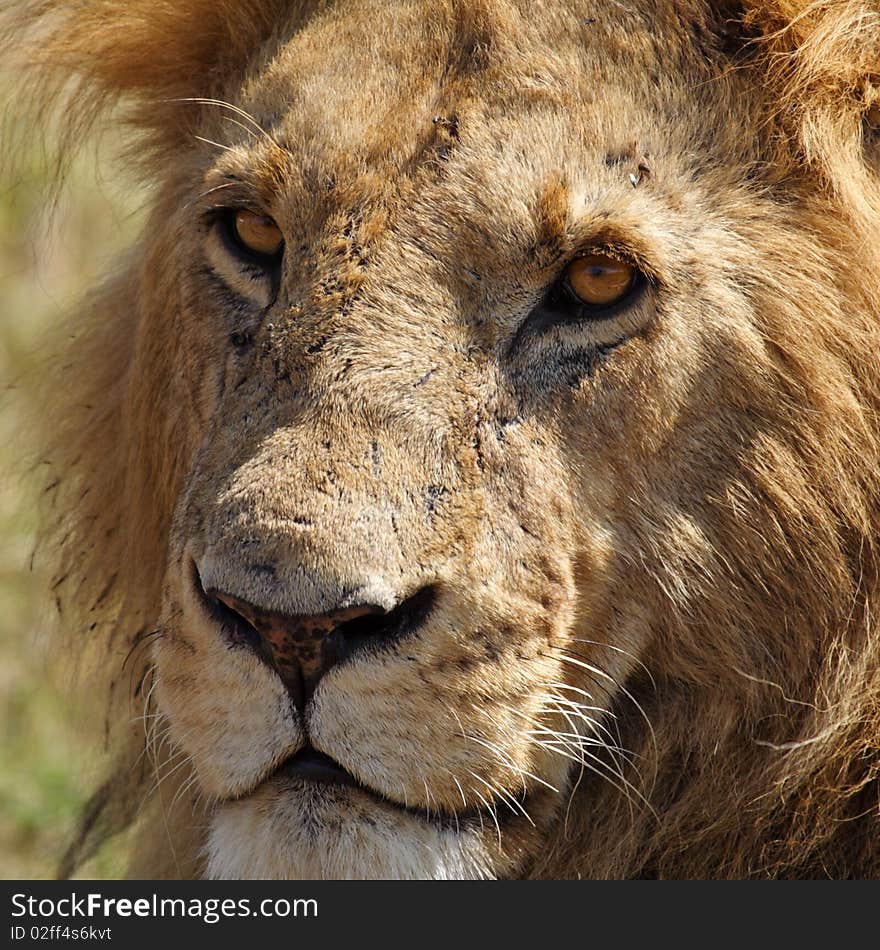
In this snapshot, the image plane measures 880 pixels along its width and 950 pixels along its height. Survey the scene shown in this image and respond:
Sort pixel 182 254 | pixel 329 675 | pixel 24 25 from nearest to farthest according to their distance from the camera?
pixel 329 675 < pixel 182 254 < pixel 24 25

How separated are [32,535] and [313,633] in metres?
3.32

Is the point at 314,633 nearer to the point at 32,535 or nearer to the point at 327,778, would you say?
the point at 327,778

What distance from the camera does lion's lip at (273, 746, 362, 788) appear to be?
252 cm

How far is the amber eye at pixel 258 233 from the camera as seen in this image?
2977 millimetres

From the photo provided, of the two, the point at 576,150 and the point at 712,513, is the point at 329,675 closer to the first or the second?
the point at 712,513

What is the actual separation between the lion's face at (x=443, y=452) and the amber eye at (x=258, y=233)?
2.7 inches

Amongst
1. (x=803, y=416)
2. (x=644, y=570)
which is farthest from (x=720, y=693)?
(x=803, y=416)

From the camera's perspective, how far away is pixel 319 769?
99.3 inches

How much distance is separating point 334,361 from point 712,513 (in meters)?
0.74

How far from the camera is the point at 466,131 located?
276 cm

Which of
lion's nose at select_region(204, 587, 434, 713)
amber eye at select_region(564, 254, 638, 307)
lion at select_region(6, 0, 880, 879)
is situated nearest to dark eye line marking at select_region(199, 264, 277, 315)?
lion at select_region(6, 0, 880, 879)

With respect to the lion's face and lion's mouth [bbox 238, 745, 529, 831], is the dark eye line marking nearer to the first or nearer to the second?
the lion's face

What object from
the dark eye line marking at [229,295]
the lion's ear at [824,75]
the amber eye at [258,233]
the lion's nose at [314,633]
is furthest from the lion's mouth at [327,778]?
the lion's ear at [824,75]

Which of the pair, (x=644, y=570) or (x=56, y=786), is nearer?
(x=644, y=570)
